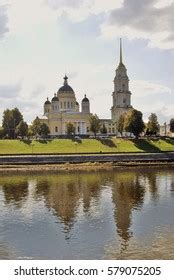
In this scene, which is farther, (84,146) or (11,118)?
(11,118)

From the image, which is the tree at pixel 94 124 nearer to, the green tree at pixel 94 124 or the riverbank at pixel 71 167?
the green tree at pixel 94 124

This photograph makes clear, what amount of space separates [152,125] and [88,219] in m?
67.2

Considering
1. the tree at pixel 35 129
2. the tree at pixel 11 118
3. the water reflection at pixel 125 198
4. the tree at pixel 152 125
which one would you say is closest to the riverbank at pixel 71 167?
the water reflection at pixel 125 198

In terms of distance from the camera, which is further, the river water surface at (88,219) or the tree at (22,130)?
the tree at (22,130)

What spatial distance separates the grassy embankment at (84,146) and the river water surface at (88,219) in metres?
27.8

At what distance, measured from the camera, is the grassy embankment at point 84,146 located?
242 ft

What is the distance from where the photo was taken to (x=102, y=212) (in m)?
28.0

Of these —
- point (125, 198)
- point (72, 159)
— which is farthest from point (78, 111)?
point (125, 198)

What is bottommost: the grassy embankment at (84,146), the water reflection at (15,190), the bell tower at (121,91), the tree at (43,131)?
the water reflection at (15,190)

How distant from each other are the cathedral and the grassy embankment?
2864 centimetres

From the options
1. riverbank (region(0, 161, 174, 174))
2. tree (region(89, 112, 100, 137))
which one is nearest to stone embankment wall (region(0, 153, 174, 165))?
riverbank (region(0, 161, 174, 174))

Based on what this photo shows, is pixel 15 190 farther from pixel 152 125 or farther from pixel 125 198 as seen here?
pixel 152 125

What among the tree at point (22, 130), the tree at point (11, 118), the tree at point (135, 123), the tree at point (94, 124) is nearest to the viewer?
the tree at point (135, 123)

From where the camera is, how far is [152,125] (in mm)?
91375
